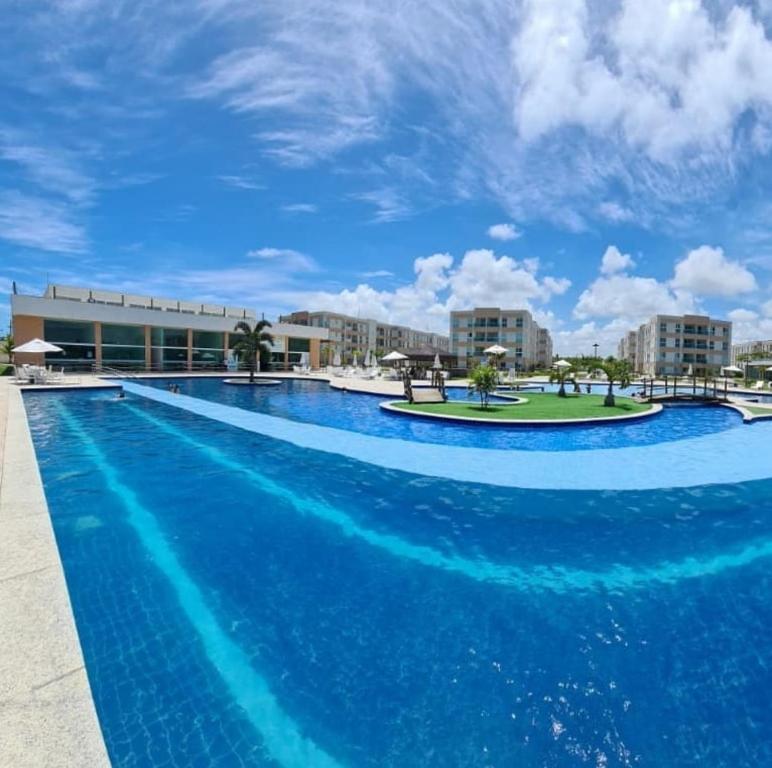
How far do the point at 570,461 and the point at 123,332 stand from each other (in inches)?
1574

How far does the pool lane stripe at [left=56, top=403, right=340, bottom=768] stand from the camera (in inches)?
110

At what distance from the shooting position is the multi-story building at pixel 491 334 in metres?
71.4

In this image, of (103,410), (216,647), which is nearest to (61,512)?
(216,647)

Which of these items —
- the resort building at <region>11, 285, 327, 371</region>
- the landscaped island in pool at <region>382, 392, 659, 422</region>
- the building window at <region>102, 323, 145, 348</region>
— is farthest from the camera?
the building window at <region>102, 323, 145, 348</region>

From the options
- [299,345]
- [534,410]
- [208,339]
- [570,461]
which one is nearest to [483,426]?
[534,410]

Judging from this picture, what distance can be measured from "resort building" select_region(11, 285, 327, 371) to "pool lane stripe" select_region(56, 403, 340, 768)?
113 ft

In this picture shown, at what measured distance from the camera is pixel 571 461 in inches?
398

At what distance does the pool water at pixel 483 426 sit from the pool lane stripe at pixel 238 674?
819 cm

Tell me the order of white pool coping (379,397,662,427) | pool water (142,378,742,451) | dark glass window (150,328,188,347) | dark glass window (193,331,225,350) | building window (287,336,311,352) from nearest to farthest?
pool water (142,378,742,451) < white pool coping (379,397,662,427) < dark glass window (150,328,188,347) < dark glass window (193,331,225,350) < building window (287,336,311,352)

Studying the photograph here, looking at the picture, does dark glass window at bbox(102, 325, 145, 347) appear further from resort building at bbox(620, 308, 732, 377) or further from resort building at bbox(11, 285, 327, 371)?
resort building at bbox(620, 308, 732, 377)

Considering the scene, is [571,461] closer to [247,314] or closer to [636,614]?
[636,614]

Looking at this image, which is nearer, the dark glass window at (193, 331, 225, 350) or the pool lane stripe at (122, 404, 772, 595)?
the pool lane stripe at (122, 404, 772, 595)

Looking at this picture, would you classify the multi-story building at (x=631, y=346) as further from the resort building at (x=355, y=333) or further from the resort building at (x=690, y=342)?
the resort building at (x=355, y=333)

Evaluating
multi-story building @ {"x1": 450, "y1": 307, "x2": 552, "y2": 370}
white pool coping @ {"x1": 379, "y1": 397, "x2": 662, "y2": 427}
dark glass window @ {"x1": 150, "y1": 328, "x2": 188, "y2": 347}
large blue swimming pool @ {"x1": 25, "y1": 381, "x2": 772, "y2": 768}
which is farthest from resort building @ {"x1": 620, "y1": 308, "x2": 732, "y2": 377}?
large blue swimming pool @ {"x1": 25, "y1": 381, "x2": 772, "y2": 768}
